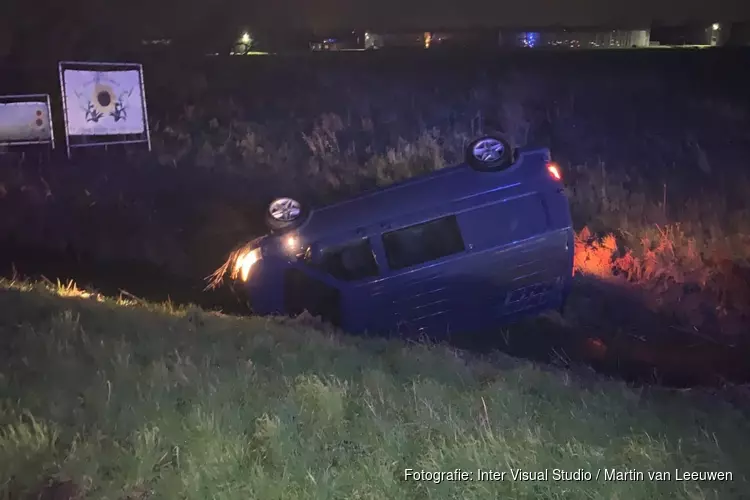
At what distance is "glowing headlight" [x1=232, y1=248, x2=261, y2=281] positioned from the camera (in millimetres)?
7682

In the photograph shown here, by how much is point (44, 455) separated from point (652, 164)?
43.0ft

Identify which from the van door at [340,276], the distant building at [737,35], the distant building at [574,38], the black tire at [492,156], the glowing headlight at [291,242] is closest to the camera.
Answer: the van door at [340,276]

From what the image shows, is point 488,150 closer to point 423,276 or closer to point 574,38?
point 423,276

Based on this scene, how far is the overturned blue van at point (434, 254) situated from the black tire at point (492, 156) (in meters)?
0.01

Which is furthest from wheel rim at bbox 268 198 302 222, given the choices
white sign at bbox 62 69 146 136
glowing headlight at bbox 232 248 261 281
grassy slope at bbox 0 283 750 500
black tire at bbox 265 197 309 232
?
white sign at bbox 62 69 146 136

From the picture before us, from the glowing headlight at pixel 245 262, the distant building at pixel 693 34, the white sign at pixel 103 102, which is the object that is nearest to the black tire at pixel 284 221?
the glowing headlight at pixel 245 262

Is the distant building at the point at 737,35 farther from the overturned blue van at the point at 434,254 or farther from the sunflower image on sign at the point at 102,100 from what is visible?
the sunflower image on sign at the point at 102,100

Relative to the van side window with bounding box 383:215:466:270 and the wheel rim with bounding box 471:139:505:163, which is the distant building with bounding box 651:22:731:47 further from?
the van side window with bounding box 383:215:466:270

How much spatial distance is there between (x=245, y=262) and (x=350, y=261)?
1.20 m

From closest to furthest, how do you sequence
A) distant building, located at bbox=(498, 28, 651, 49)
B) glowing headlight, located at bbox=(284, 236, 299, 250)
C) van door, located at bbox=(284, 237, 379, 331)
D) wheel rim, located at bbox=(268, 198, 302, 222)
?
van door, located at bbox=(284, 237, 379, 331) < glowing headlight, located at bbox=(284, 236, 299, 250) < wheel rim, located at bbox=(268, 198, 302, 222) < distant building, located at bbox=(498, 28, 651, 49)

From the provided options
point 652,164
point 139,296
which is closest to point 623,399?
point 139,296

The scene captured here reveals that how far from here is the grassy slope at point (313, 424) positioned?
2.92 m

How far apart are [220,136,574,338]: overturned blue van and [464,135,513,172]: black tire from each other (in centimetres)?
1

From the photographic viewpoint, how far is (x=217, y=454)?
10.1 feet
